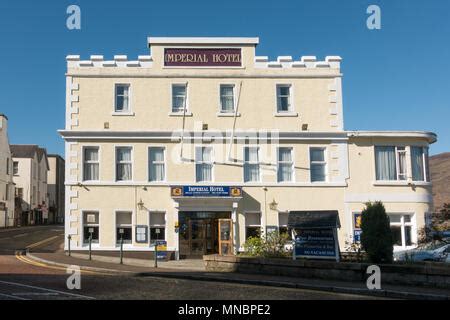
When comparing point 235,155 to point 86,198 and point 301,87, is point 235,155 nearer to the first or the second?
point 301,87

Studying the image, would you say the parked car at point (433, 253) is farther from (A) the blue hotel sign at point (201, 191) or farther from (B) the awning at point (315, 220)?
(A) the blue hotel sign at point (201, 191)

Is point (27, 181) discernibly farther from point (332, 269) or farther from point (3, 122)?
point (332, 269)

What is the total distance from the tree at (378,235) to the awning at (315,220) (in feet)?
4.07

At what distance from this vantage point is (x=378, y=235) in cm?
1554

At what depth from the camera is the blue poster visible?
16703 millimetres

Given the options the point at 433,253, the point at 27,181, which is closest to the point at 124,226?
the point at 433,253

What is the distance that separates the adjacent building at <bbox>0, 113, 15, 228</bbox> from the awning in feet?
147

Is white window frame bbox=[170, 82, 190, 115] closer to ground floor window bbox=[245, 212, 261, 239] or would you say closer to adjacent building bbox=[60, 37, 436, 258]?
adjacent building bbox=[60, 37, 436, 258]

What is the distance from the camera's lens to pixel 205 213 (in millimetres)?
25391

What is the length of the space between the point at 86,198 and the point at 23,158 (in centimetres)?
4323

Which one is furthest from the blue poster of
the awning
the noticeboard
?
the awning

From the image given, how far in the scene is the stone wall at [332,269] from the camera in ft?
45.9

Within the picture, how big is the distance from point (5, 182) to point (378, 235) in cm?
5019

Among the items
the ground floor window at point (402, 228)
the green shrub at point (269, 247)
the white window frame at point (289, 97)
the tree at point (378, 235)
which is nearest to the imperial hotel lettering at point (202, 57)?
the white window frame at point (289, 97)
